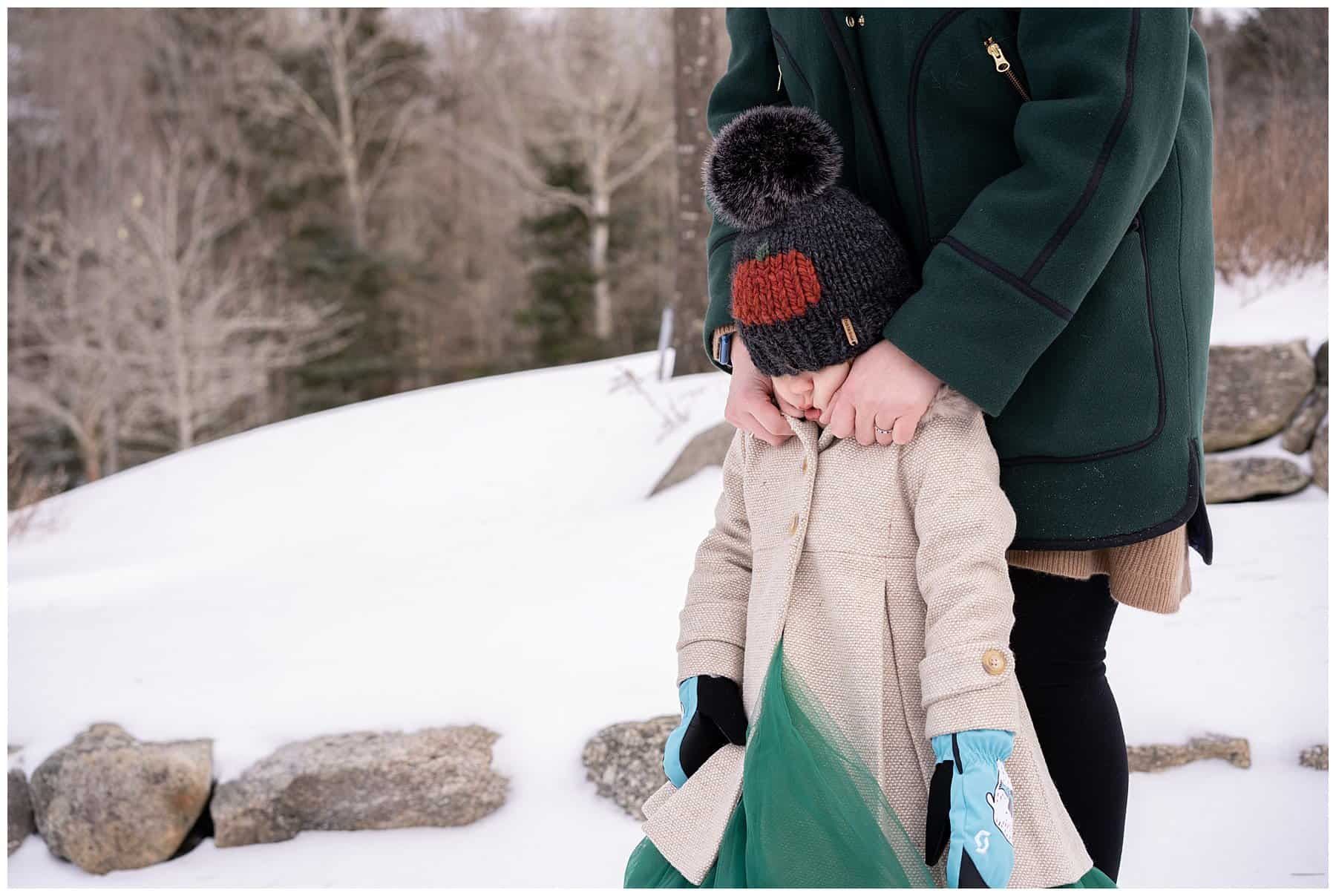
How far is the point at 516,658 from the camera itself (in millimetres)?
2551

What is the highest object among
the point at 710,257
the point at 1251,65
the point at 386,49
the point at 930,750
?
the point at 386,49

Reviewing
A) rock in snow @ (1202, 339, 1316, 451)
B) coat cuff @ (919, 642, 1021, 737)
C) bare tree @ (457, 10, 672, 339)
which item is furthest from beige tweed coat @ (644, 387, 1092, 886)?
bare tree @ (457, 10, 672, 339)

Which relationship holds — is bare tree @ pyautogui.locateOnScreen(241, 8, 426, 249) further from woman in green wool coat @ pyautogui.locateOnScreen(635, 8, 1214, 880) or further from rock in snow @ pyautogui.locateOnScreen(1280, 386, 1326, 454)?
woman in green wool coat @ pyautogui.locateOnScreen(635, 8, 1214, 880)

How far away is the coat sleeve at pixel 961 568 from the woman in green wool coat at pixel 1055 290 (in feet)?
0.15

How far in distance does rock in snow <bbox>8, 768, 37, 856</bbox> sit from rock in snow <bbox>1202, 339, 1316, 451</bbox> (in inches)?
149

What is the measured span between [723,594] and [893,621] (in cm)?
23

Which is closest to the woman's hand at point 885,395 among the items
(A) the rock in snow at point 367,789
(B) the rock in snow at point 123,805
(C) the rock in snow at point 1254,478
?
(A) the rock in snow at point 367,789

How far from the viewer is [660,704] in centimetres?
230

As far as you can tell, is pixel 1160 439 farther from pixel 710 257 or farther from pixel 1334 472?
pixel 1334 472

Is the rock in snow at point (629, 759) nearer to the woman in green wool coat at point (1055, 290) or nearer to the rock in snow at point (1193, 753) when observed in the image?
the rock in snow at point (1193, 753)

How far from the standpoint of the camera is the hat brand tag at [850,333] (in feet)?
3.28

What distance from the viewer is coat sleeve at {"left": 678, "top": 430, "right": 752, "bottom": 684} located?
1138mm

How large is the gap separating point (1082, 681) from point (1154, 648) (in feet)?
4.54

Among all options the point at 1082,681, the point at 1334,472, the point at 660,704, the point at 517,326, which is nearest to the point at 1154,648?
the point at 1334,472
